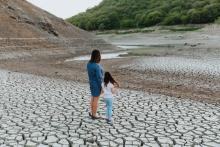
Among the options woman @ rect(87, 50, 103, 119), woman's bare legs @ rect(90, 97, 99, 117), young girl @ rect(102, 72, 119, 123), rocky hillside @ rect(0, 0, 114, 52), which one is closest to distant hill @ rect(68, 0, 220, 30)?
rocky hillside @ rect(0, 0, 114, 52)

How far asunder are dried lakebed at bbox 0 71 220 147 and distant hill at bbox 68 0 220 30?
73.9 metres

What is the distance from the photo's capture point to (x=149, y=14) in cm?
10006

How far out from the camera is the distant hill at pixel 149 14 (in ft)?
284

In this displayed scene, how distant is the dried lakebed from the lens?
834 cm

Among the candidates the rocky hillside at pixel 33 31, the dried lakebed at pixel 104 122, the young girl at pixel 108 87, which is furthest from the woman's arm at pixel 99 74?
the rocky hillside at pixel 33 31

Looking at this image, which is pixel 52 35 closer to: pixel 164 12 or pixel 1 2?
pixel 1 2

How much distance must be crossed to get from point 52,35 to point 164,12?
6023 centimetres

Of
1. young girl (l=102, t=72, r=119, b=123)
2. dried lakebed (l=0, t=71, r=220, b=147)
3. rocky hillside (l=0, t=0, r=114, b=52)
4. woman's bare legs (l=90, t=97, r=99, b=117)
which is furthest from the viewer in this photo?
rocky hillside (l=0, t=0, r=114, b=52)

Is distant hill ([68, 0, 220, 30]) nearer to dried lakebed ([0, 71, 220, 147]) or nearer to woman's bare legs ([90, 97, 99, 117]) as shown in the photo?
dried lakebed ([0, 71, 220, 147])

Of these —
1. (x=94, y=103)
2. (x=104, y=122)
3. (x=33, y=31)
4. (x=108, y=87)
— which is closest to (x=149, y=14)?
(x=33, y=31)

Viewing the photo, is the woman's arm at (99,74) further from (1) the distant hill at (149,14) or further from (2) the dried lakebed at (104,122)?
(1) the distant hill at (149,14)

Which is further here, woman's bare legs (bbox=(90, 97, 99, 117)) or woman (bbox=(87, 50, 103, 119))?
woman's bare legs (bbox=(90, 97, 99, 117))

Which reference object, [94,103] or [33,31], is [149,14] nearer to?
[33,31]

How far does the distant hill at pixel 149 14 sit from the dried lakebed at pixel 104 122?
73.9 meters
